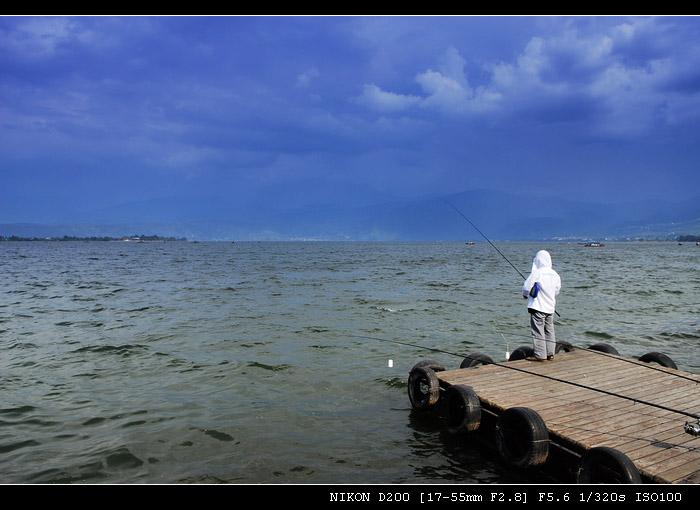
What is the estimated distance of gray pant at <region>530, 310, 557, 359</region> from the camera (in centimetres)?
898

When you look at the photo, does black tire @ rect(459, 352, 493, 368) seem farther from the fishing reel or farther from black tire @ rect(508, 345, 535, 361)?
the fishing reel

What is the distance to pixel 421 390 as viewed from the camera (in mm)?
→ 9062

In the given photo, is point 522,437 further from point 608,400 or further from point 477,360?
point 477,360

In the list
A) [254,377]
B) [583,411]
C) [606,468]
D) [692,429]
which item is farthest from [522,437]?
[254,377]

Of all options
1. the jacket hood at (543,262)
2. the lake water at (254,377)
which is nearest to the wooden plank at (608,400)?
the lake water at (254,377)

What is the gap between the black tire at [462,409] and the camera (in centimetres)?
698

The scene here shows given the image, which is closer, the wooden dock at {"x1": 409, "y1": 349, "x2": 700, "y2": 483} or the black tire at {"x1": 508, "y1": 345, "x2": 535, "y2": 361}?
the wooden dock at {"x1": 409, "y1": 349, "x2": 700, "y2": 483}

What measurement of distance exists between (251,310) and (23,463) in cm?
1395

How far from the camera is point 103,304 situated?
22312 millimetres

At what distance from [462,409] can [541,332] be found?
3.03m

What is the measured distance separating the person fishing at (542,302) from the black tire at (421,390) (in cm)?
246

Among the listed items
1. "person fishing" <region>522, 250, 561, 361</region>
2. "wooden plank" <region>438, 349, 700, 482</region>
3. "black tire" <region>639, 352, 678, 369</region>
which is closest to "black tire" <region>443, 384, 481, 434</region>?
"wooden plank" <region>438, 349, 700, 482</region>

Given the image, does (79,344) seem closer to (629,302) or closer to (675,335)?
(675,335)
